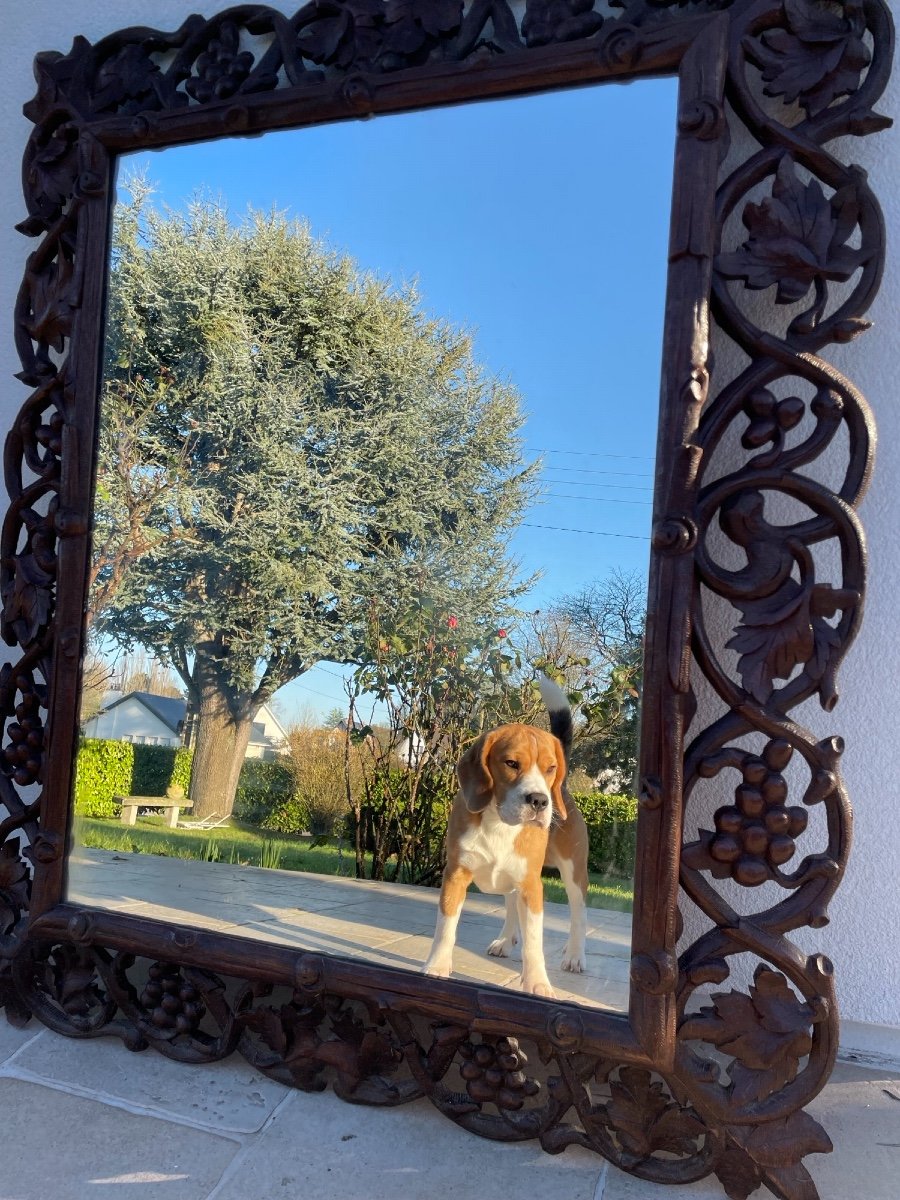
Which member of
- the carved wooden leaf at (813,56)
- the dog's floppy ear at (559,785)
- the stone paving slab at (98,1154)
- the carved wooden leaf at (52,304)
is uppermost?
the carved wooden leaf at (813,56)

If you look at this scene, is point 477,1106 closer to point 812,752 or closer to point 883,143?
point 812,752

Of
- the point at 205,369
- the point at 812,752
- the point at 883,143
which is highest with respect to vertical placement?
the point at 883,143

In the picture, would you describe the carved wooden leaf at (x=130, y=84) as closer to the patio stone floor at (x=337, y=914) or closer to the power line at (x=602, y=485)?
the power line at (x=602, y=485)

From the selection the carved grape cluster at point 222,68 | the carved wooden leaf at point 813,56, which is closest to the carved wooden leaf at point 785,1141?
the carved wooden leaf at point 813,56

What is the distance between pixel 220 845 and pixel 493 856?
2.13ft

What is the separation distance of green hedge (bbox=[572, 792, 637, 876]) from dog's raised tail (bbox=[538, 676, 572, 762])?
97mm

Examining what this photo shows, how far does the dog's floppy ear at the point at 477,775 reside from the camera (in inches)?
76.1

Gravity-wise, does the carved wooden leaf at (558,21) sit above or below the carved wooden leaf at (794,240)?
above

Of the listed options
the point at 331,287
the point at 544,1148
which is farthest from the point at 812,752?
the point at 331,287

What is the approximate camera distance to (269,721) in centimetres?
218

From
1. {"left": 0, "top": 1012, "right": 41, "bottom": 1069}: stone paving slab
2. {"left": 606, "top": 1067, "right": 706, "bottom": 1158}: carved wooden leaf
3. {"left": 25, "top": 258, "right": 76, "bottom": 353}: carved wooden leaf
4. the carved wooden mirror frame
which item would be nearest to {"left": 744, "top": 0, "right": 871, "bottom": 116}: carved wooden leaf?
the carved wooden mirror frame

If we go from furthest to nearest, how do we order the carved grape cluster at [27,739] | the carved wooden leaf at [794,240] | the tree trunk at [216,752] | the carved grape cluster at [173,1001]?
the carved grape cluster at [27,739], the tree trunk at [216,752], the carved grape cluster at [173,1001], the carved wooden leaf at [794,240]

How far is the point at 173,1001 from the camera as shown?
6.86 ft

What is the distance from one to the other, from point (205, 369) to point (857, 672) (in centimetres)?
154
